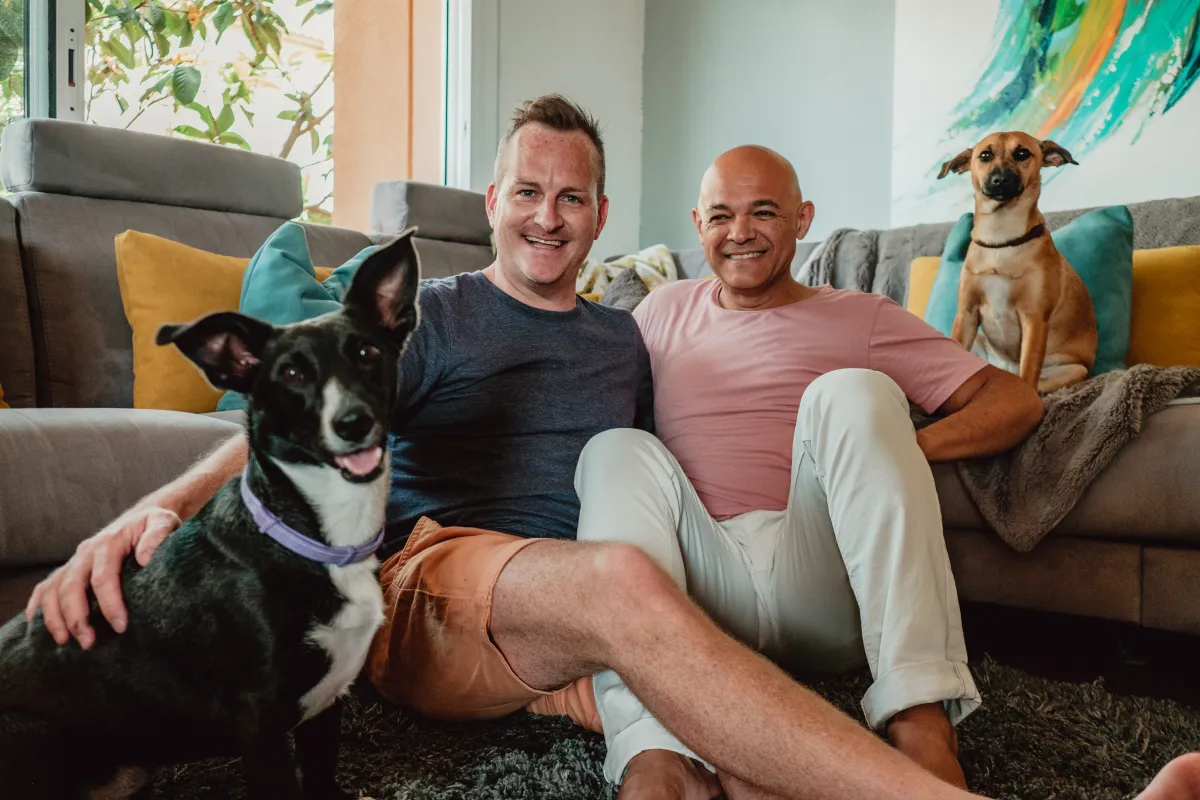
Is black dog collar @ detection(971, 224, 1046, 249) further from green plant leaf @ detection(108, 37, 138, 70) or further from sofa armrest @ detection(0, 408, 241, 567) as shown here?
green plant leaf @ detection(108, 37, 138, 70)

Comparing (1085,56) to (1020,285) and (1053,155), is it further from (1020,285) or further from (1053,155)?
(1020,285)

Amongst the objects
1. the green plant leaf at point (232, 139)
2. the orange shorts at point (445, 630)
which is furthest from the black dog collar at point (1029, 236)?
the green plant leaf at point (232, 139)

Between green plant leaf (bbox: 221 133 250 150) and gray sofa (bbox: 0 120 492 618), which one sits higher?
green plant leaf (bbox: 221 133 250 150)

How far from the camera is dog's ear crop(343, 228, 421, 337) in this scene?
978mm

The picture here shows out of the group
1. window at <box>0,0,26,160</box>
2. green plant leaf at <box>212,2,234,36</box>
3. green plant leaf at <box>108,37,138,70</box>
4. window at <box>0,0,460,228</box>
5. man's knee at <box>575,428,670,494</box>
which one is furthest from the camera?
green plant leaf at <box>212,2,234,36</box>

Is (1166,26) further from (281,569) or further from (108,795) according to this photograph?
(108,795)

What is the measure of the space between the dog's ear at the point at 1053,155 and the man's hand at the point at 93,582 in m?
2.38

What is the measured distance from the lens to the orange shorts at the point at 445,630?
1193 mm

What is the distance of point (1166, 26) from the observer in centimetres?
300

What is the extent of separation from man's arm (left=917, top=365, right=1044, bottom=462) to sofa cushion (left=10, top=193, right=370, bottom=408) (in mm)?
1958

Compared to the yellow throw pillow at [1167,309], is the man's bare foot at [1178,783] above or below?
below

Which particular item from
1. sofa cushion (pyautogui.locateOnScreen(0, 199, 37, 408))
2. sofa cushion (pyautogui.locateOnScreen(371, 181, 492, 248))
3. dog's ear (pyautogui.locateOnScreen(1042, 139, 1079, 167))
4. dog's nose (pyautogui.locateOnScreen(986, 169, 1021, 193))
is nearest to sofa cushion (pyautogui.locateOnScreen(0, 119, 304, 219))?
sofa cushion (pyautogui.locateOnScreen(0, 199, 37, 408))

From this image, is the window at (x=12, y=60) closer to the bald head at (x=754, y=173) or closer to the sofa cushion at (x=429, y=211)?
the sofa cushion at (x=429, y=211)

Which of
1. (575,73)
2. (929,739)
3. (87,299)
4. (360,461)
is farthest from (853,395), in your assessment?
(575,73)
